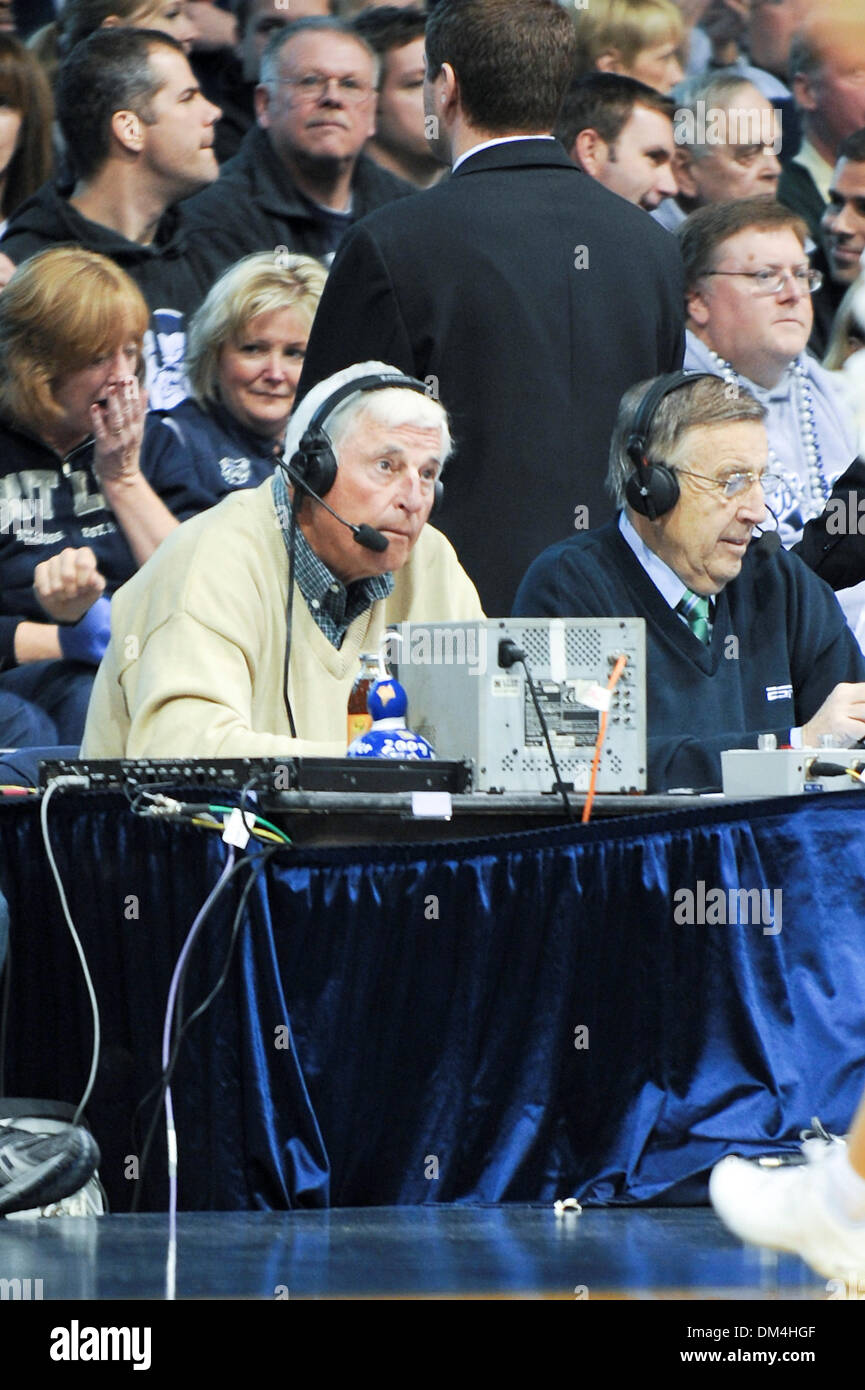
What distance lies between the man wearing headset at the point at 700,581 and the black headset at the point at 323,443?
1.12ft

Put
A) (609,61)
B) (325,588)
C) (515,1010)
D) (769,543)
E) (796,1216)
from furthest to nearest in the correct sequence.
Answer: (609,61) → (769,543) → (325,588) → (515,1010) → (796,1216)

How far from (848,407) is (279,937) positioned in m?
2.41

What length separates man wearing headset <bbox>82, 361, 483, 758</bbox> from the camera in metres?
2.95

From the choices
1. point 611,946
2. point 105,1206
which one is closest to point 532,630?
point 611,946

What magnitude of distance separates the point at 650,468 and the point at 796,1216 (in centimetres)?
157

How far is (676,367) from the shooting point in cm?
372

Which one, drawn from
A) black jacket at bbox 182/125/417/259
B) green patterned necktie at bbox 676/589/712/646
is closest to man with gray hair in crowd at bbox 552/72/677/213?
black jacket at bbox 182/125/417/259

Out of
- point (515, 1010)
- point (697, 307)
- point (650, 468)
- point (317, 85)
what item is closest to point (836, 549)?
point (697, 307)

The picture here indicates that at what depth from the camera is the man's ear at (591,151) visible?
451cm

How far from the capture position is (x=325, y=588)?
306cm

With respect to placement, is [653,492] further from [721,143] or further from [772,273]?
[721,143]

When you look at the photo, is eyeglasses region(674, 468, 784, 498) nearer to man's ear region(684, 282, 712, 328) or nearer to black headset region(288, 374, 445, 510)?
black headset region(288, 374, 445, 510)

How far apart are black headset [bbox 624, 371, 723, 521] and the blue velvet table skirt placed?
78 cm

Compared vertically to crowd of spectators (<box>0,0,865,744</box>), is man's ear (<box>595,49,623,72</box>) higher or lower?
higher
